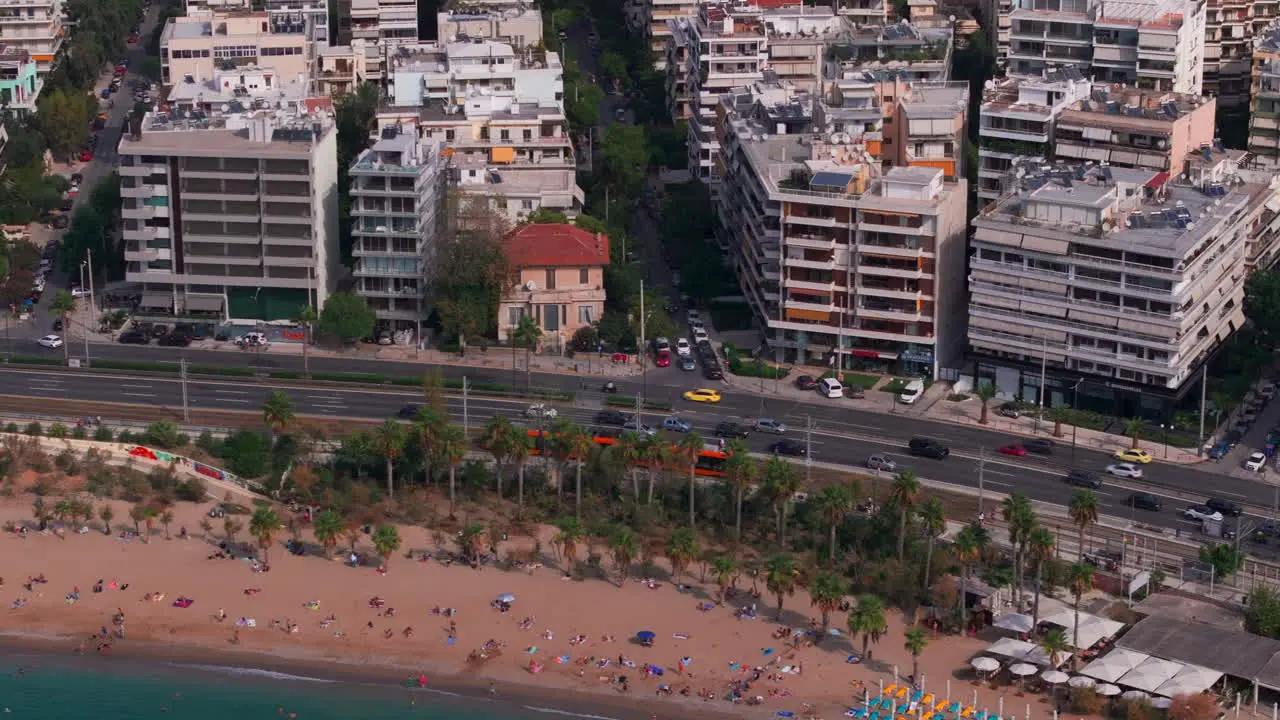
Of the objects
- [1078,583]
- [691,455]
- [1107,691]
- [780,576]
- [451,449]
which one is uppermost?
[691,455]

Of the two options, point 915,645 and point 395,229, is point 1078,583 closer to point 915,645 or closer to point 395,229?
point 915,645

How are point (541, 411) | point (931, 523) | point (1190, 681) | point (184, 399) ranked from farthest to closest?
point (184, 399) < point (541, 411) < point (931, 523) < point (1190, 681)

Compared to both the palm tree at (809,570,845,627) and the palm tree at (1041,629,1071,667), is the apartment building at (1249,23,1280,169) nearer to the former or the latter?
the palm tree at (1041,629,1071,667)

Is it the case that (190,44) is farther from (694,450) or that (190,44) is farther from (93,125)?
(694,450)

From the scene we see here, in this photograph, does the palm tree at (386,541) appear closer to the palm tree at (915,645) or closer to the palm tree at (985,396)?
the palm tree at (915,645)

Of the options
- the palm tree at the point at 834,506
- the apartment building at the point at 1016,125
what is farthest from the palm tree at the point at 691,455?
the apartment building at the point at 1016,125

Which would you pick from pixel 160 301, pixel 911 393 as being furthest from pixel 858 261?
pixel 160 301
